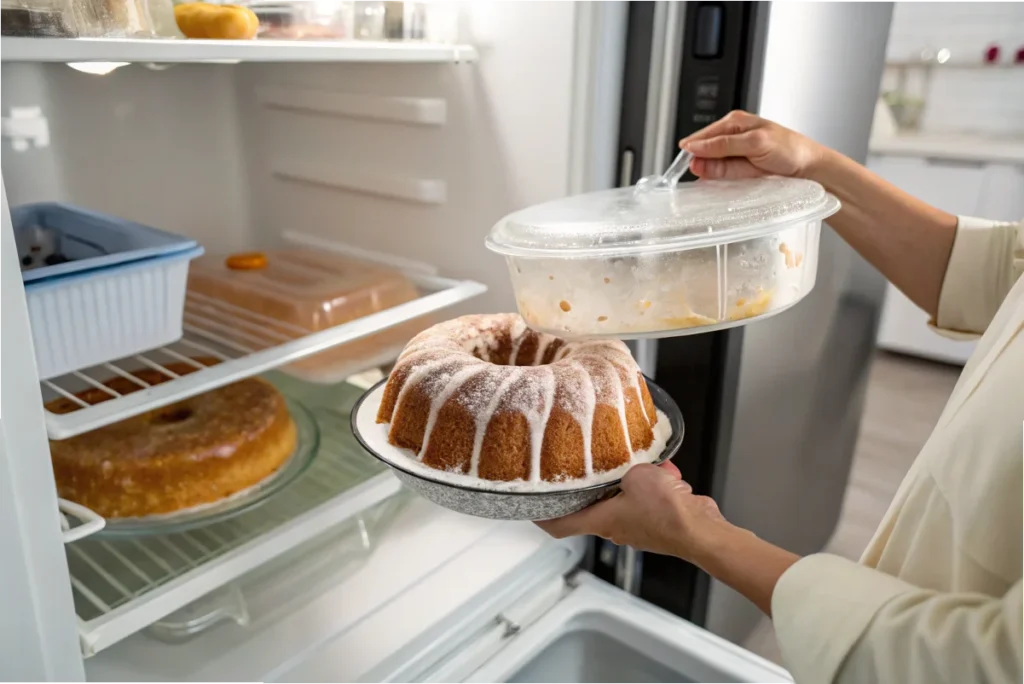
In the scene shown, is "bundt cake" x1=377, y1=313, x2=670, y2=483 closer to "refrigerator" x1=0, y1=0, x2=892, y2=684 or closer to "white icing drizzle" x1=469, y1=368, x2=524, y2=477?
"white icing drizzle" x1=469, y1=368, x2=524, y2=477

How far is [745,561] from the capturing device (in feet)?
2.08

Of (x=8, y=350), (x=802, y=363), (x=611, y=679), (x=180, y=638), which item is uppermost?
(x=8, y=350)

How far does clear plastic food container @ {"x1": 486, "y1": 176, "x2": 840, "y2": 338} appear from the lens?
2.19ft

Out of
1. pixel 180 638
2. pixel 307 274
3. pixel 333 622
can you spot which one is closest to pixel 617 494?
pixel 333 622

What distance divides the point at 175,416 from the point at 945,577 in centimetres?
92

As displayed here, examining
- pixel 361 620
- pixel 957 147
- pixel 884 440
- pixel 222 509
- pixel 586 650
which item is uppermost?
pixel 957 147

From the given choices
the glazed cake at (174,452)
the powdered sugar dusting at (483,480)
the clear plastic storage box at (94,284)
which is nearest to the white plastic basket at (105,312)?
the clear plastic storage box at (94,284)

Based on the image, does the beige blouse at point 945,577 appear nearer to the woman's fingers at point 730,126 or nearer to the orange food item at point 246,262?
the woman's fingers at point 730,126

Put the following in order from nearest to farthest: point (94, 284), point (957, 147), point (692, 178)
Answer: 1. point (94, 284)
2. point (692, 178)
3. point (957, 147)

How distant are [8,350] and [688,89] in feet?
2.55

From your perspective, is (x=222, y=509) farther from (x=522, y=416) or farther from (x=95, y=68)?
(x=95, y=68)

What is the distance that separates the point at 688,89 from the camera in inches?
38.5

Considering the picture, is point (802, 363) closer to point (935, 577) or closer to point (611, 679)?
point (611, 679)

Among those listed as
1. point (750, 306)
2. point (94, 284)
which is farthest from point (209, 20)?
point (750, 306)
